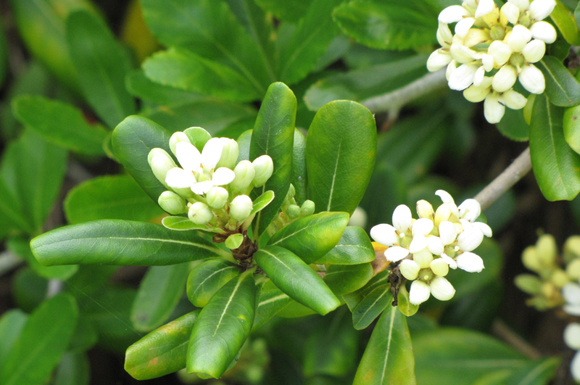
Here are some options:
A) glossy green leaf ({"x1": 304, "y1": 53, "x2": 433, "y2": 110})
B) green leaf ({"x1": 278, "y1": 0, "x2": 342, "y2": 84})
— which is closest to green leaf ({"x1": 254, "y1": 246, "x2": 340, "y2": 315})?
glossy green leaf ({"x1": 304, "y1": 53, "x2": 433, "y2": 110})

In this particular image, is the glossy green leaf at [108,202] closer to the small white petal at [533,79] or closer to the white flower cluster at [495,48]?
the white flower cluster at [495,48]

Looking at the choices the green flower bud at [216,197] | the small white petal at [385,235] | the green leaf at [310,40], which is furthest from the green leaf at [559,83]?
the green flower bud at [216,197]

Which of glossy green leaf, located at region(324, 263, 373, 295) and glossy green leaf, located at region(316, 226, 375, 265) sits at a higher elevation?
glossy green leaf, located at region(316, 226, 375, 265)

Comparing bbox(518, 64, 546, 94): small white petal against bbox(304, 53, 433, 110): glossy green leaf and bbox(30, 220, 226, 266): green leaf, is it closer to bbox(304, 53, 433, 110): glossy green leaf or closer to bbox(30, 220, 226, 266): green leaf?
bbox(304, 53, 433, 110): glossy green leaf

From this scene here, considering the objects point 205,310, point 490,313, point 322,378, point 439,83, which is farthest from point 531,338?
point 205,310

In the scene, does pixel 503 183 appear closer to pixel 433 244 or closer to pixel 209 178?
pixel 433 244

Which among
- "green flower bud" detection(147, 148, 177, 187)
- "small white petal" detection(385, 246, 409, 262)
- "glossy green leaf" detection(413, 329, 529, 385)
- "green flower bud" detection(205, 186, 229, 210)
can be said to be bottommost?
"glossy green leaf" detection(413, 329, 529, 385)

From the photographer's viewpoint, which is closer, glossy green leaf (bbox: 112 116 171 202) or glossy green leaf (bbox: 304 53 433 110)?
glossy green leaf (bbox: 112 116 171 202)

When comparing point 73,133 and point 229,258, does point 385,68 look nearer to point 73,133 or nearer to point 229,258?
point 229,258
